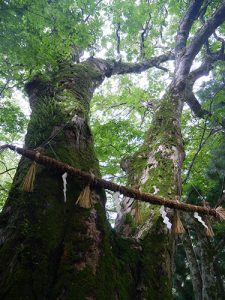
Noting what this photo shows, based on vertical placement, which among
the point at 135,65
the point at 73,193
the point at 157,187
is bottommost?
the point at 73,193

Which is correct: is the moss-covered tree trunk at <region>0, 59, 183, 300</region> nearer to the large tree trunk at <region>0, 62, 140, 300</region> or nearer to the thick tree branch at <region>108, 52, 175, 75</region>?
the large tree trunk at <region>0, 62, 140, 300</region>

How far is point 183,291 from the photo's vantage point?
298 inches

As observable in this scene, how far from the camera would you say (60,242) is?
6.61 ft

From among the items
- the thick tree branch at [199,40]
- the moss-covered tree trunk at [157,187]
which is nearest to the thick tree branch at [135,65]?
the thick tree branch at [199,40]

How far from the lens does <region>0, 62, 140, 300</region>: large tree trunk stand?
5.72 feet

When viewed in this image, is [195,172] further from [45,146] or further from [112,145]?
[45,146]

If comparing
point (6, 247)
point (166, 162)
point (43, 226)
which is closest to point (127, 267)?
point (43, 226)

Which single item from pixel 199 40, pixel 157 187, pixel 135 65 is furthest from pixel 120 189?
pixel 135 65

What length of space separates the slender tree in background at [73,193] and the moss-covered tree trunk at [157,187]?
0.01 metres

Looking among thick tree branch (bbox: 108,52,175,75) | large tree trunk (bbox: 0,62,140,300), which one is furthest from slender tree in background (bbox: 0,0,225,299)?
thick tree branch (bbox: 108,52,175,75)

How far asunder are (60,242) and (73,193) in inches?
19.8

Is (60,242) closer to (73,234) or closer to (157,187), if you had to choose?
(73,234)

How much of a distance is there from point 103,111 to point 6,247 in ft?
27.0

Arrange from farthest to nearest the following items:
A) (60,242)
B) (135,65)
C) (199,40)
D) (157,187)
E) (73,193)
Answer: (135,65), (199,40), (157,187), (73,193), (60,242)
